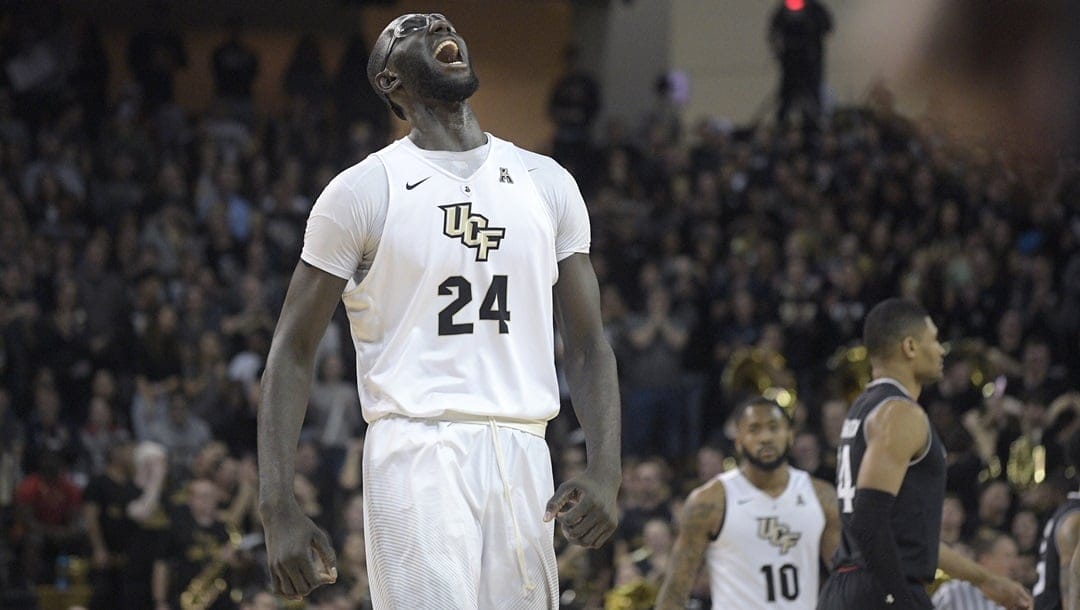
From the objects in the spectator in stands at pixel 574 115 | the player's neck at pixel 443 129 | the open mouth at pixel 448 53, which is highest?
the spectator in stands at pixel 574 115

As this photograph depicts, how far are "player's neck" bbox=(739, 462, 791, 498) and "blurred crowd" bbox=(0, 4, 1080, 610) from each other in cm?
288

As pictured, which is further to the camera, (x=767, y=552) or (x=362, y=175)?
(x=767, y=552)

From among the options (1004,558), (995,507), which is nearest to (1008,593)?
(1004,558)

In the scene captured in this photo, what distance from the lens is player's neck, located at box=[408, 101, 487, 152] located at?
4.50m

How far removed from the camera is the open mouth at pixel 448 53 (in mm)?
4438

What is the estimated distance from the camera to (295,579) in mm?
4047

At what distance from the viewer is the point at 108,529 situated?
13.5m

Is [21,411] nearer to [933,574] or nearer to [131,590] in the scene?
[131,590]

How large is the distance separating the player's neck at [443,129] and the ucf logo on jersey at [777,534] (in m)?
4.46

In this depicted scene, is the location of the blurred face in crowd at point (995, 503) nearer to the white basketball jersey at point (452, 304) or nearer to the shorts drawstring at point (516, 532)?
the white basketball jersey at point (452, 304)

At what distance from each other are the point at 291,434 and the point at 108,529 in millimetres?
9831

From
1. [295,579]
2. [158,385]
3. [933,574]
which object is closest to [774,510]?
[933,574]

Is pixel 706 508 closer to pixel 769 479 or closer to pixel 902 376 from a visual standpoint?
pixel 769 479

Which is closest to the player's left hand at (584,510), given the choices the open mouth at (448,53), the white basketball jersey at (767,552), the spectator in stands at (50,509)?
the open mouth at (448,53)
